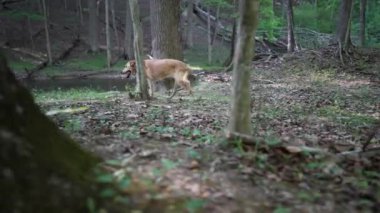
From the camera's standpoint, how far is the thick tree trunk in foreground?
3066mm

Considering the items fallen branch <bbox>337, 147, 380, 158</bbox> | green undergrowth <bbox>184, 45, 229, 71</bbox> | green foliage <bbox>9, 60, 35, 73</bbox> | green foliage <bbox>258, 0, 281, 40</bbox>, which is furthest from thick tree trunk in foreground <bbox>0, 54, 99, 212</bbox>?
green foliage <bbox>9, 60, 35, 73</bbox>

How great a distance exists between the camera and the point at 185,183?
4109 millimetres

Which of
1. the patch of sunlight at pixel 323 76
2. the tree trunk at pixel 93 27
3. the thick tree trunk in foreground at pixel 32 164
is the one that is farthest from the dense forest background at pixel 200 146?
the tree trunk at pixel 93 27

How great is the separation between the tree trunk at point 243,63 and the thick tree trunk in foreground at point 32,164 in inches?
80.5

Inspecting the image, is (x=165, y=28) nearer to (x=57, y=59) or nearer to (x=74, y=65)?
(x=74, y=65)

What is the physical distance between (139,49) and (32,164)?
8.06 meters

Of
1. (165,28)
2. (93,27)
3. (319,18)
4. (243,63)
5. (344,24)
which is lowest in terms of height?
(243,63)

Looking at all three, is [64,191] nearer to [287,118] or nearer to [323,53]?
[287,118]

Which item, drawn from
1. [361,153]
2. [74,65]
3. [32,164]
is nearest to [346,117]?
[361,153]

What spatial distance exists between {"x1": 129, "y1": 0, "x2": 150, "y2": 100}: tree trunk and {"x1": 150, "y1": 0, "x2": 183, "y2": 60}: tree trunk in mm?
3174

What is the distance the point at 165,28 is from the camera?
1475cm

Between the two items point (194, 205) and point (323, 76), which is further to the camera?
point (323, 76)

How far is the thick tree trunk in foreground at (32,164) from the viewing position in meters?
3.07

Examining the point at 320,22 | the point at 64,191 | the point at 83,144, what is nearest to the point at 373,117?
the point at 83,144
